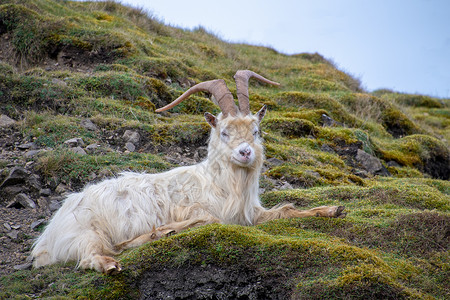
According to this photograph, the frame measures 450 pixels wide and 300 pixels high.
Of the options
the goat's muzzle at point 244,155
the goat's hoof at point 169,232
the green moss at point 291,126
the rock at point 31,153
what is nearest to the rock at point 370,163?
the green moss at point 291,126

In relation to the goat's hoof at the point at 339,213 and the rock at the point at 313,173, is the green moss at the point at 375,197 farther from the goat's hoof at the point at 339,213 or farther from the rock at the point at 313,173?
the rock at the point at 313,173

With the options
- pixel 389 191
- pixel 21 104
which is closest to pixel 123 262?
pixel 389 191

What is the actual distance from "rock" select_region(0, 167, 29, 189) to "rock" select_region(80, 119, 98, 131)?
212 cm

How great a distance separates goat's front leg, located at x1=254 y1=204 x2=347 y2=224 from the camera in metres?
6.26

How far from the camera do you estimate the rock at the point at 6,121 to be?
9250 mm

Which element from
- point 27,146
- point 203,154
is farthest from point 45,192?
point 203,154

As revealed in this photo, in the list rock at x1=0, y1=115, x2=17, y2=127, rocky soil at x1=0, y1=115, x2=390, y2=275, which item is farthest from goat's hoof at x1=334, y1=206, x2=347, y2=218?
rock at x1=0, y1=115, x2=17, y2=127

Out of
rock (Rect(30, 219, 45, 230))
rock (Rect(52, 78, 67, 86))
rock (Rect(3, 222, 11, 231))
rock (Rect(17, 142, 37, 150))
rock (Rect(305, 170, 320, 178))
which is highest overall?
rock (Rect(52, 78, 67, 86))

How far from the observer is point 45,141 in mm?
8922

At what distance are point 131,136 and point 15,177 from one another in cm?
268

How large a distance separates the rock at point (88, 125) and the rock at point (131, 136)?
646 millimetres

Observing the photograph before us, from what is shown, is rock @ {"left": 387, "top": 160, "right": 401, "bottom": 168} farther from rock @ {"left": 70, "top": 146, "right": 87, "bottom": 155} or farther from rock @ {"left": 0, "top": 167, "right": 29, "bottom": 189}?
rock @ {"left": 0, "top": 167, "right": 29, "bottom": 189}

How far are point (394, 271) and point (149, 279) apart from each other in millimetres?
2556

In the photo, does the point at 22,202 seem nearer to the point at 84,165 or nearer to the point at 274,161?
the point at 84,165
